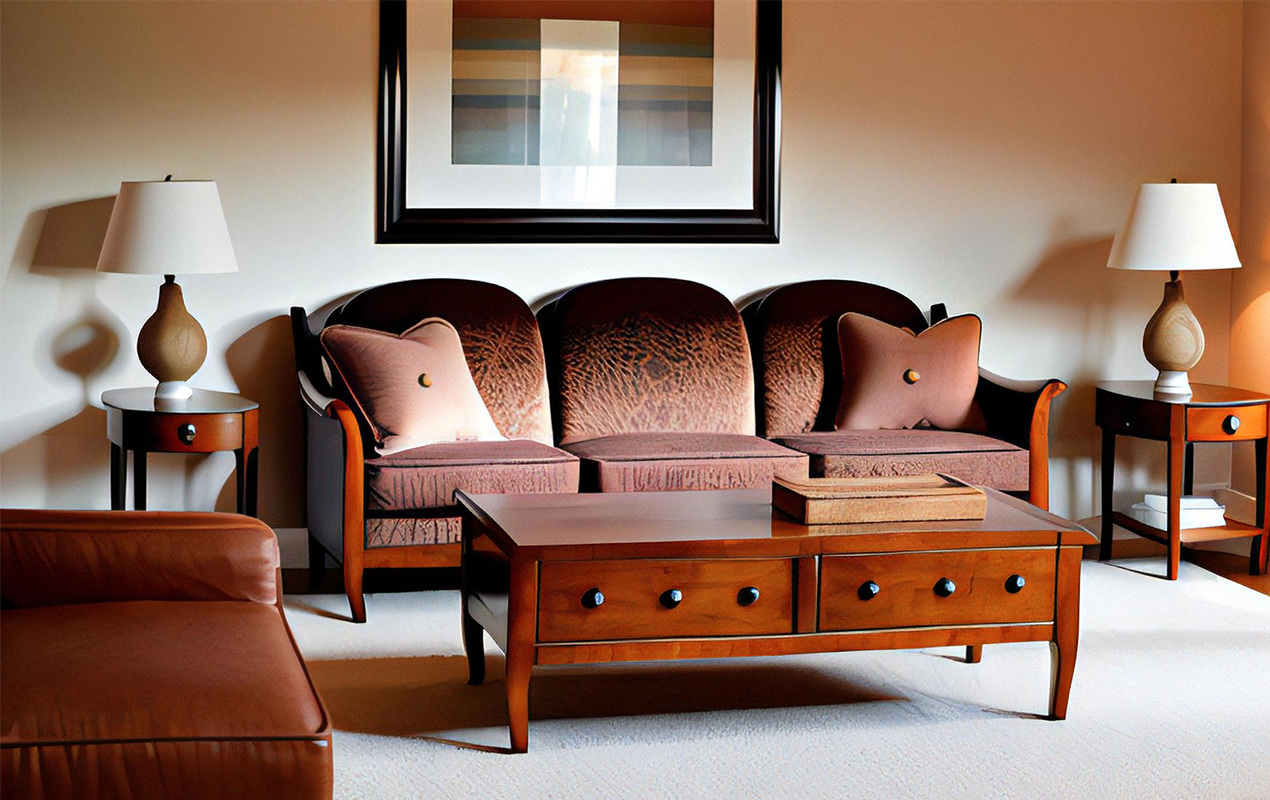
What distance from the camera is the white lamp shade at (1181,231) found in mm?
4109

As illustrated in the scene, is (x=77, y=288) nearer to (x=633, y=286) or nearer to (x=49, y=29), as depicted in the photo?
(x=49, y=29)

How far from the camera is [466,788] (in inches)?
92.7

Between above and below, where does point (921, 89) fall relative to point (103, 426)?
above

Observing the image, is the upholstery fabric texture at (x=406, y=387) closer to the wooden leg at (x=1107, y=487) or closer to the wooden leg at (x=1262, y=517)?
the wooden leg at (x=1107, y=487)

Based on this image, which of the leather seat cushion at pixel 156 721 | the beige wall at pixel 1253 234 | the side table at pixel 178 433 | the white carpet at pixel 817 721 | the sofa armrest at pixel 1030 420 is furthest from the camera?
the beige wall at pixel 1253 234

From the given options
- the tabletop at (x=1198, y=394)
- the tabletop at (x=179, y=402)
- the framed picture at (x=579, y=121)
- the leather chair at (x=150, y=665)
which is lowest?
the leather chair at (x=150, y=665)

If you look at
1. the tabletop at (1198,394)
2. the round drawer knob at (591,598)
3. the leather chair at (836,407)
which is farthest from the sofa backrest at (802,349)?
the round drawer knob at (591,598)

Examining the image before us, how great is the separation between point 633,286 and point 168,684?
273cm

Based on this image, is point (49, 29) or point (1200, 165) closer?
point (49, 29)

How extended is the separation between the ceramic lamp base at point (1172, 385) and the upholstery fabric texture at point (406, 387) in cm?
210

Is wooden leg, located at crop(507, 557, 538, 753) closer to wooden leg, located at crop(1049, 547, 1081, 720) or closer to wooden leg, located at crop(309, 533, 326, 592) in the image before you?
wooden leg, located at crop(1049, 547, 1081, 720)

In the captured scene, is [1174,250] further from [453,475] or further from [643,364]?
[453,475]

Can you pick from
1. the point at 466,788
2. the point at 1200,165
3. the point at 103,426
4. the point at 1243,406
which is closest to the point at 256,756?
the point at 466,788

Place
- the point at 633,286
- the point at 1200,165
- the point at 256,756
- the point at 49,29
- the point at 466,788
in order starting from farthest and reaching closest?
1. the point at 1200,165
2. the point at 633,286
3. the point at 49,29
4. the point at 466,788
5. the point at 256,756
